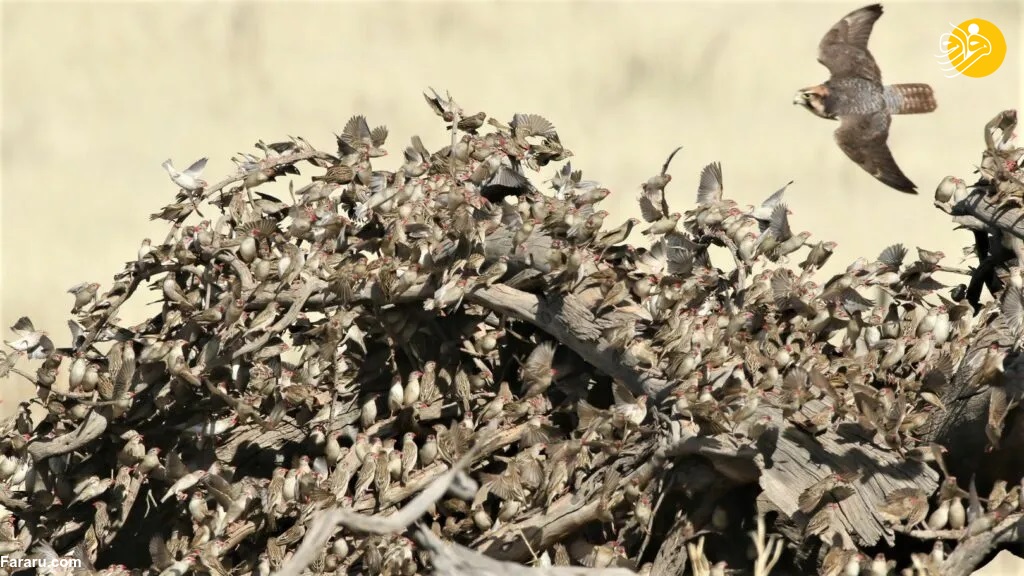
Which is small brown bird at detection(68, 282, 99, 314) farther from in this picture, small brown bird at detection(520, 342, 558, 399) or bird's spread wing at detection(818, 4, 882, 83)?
bird's spread wing at detection(818, 4, 882, 83)

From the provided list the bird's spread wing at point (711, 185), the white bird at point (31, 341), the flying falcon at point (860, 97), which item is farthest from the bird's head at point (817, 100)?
the white bird at point (31, 341)

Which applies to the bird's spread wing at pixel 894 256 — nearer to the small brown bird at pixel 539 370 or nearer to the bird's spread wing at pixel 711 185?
the bird's spread wing at pixel 711 185

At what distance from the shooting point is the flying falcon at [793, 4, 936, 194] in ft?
14.0

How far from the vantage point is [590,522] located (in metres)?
4.11

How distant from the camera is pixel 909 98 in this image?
14.5 ft

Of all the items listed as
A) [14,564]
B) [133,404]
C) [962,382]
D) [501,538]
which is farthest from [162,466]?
[962,382]

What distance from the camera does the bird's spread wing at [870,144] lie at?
418 centimetres

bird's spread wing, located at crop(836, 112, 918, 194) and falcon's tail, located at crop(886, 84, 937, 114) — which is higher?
falcon's tail, located at crop(886, 84, 937, 114)

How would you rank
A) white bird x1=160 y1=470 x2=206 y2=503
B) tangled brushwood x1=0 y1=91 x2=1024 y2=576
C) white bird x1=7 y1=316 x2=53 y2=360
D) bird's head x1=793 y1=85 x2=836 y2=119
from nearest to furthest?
tangled brushwood x1=0 y1=91 x2=1024 y2=576 < white bird x1=160 y1=470 x2=206 y2=503 < white bird x1=7 y1=316 x2=53 y2=360 < bird's head x1=793 y1=85 x2=836 y2=119

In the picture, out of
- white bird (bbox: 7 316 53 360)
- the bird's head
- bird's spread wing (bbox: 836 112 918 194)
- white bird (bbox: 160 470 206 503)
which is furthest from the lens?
the bird's head

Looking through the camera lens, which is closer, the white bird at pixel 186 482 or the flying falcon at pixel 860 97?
the white bird at pixel 186 482

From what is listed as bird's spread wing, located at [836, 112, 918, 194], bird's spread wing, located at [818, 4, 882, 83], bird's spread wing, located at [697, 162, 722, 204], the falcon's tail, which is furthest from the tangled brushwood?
bird's spread wing, located at [818, 4, 882, 83]

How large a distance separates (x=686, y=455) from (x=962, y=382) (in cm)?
84

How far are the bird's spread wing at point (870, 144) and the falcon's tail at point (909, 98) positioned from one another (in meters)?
0.07
